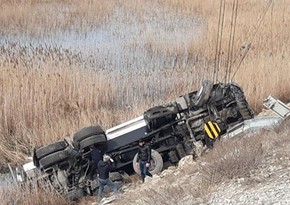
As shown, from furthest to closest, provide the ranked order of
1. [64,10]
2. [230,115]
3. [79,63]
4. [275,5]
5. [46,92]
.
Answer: [64,10]
[275,5]
[79,63]
[46,92]
[230,115]

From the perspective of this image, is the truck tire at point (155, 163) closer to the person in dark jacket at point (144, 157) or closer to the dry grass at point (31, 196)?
the person in dark jacket at point (144, 157)

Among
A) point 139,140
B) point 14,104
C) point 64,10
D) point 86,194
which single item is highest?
point 64,10

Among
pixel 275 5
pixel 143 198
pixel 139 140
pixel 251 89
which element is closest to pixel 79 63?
pixel 251 89

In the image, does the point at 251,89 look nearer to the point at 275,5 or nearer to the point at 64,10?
the point at 275,5

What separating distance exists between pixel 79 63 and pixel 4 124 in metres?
3.28

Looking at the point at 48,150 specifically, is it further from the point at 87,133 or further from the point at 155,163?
the point at 155,163

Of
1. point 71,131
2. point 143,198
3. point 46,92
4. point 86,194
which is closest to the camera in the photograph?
point 143,198

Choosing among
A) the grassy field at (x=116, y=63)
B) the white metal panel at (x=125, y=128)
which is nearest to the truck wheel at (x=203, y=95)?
the white metal panel at (x=125, y=128)

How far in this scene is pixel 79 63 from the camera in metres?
13.2

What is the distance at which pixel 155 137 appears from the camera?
8.51 metres

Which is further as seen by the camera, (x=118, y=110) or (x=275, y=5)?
(x=275, y=5)

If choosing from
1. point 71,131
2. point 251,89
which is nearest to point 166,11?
point 251,89

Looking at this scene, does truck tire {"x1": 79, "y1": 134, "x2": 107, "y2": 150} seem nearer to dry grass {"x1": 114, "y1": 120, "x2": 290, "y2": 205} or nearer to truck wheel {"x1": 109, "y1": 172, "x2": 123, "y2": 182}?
truck wheel {"x1": 109, "y1": 172, "x2": 123, "y2": 182}

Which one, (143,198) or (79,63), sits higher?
(79,63)
